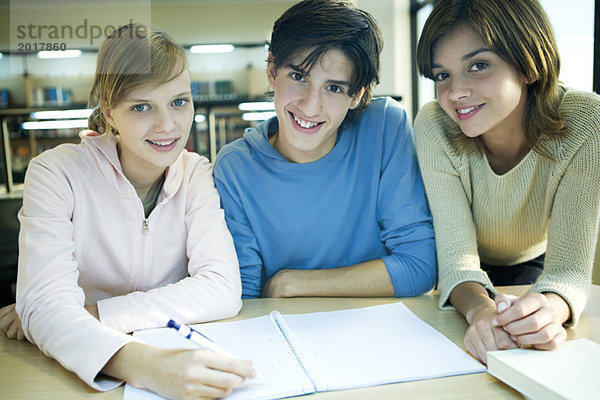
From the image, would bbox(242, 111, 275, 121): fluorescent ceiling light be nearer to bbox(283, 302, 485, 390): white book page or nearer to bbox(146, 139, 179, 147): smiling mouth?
bbox(146, 139, 179, 147): smiling mouth

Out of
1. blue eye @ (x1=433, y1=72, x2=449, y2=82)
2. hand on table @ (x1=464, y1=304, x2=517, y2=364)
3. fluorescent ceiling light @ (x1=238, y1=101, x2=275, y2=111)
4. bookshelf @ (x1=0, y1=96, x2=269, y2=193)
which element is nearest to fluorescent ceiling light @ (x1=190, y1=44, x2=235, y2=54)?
bookshelf @ (x1=0, y1=96, x2=269, y2=193)

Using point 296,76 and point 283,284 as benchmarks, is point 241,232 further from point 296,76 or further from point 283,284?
point 296,76

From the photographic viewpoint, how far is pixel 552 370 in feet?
2.34

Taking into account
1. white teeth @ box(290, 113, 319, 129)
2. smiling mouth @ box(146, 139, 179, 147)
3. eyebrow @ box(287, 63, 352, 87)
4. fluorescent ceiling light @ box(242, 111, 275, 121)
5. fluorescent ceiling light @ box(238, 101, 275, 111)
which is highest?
fluorescent ceiling light @ box(238, 101, 275, 111)

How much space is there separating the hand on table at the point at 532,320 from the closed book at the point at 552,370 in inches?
0.6

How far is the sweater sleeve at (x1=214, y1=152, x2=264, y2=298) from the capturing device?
1255 mm

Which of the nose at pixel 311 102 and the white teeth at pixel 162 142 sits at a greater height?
the nose at pixel 311 102

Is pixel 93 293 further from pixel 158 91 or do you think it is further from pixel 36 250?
pixel 158 91

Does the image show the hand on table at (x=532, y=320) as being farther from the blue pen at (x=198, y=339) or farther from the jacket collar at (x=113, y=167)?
the jacket collar at (x=113, y=167)

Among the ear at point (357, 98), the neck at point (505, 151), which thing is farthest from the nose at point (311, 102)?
the neck at point (505, 151)

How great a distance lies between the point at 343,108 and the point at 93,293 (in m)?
0.75

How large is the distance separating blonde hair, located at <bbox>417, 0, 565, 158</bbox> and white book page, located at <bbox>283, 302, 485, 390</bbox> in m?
0.53

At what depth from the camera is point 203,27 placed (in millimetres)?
5480

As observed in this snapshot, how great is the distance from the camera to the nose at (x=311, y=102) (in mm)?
1216
